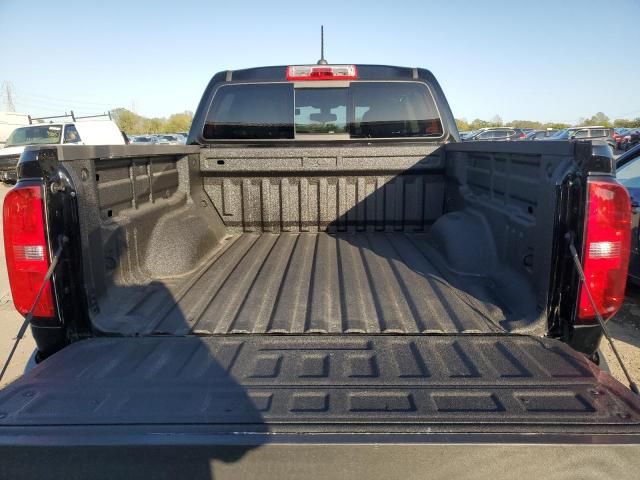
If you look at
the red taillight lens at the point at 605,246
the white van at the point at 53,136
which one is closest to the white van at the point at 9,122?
the white van at the point at 53,136

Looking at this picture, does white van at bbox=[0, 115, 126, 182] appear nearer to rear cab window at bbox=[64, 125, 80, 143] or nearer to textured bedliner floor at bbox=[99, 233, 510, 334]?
rear cab window at bbox=[64, 125, 80, 143]

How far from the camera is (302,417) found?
4.60 feet

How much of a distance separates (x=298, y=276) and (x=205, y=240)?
2.88 feet

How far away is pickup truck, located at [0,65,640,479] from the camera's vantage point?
4.18 feet

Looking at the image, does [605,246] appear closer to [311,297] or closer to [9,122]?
[311,297]

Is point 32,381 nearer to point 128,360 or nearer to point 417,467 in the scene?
point 128,360

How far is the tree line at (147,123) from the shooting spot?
5856 centimetres

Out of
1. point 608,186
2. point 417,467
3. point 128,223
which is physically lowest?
point 417,467

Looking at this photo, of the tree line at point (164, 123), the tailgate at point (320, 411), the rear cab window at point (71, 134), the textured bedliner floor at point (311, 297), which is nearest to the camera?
the tailgate at point (320, 411)

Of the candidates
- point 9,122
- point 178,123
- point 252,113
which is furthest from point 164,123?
point 252,113

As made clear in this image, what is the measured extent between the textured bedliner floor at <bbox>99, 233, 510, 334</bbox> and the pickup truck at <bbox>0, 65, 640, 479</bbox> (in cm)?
2

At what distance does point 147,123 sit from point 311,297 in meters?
68.1

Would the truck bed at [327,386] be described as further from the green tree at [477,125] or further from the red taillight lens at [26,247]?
the green tree at [477,125]

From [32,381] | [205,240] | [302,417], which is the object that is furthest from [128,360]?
[205,240]
